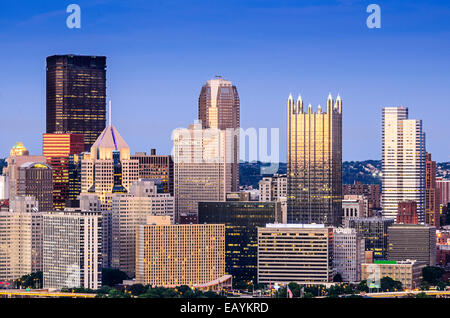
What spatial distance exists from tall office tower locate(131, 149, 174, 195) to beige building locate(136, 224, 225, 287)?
25.4 ft

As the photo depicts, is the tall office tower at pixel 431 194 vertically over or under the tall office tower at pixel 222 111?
under

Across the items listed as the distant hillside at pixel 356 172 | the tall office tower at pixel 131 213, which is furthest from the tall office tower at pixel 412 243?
the tall office tower at pixel 131 213

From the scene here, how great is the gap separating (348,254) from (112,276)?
8099mm

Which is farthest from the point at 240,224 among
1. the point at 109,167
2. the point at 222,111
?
the point at 109,167

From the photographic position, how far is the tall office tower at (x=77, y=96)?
45.7m

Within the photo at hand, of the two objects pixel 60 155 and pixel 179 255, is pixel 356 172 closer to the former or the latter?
pixel 60 155

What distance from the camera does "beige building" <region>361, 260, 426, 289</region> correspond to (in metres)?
31.7

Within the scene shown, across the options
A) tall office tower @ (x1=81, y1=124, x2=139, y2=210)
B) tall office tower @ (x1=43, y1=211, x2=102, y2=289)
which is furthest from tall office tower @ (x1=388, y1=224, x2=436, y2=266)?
tall office tower @ (x1=43, y1=211, x2=102, y2=289)

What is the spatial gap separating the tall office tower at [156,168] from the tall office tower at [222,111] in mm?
3002

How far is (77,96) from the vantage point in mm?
48594

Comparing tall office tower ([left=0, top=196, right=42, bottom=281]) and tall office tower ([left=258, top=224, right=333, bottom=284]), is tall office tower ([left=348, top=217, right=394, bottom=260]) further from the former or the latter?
tall office tower ([left=0, top=196, right=42, bottom=281])

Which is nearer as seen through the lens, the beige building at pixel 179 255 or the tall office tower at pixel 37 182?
the beige building at pixel 179 255

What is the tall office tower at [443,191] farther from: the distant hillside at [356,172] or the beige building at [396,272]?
the beige building at [396,272]
